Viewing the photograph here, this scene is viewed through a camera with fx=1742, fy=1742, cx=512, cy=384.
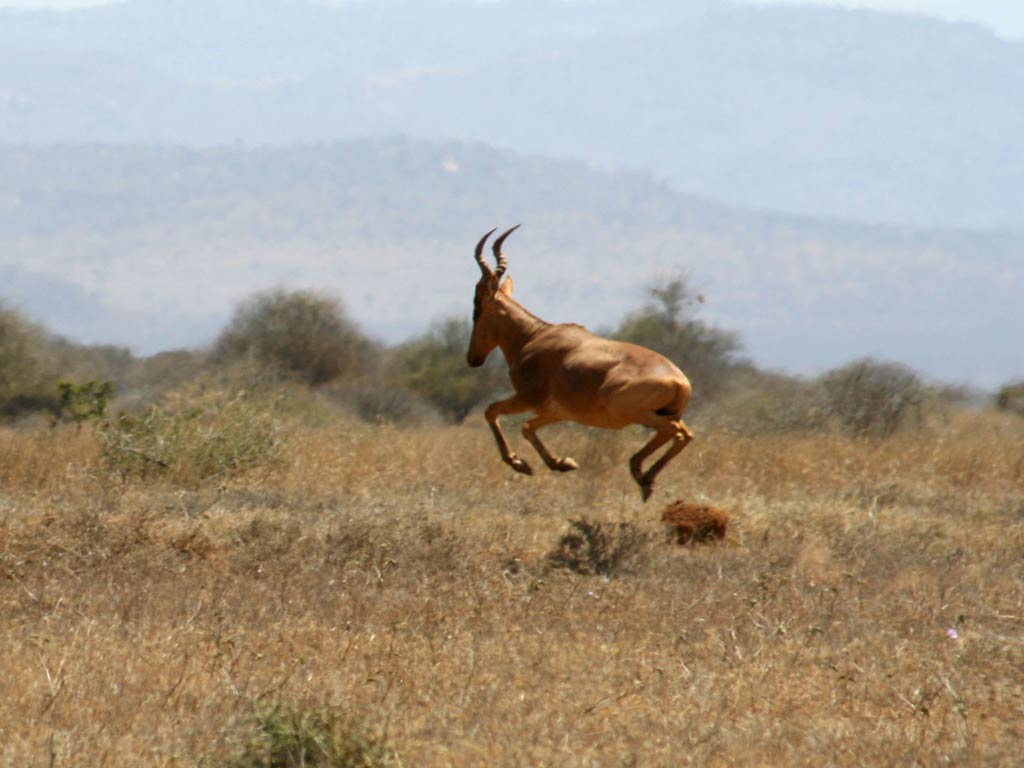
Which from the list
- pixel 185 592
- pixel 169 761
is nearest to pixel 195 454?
pixel 185 592

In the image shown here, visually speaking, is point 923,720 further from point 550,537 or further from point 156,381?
point 156,381

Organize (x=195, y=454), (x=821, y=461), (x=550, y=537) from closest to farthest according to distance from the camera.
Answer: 1. (x=550, y=537)
2. (x=195, y=454)
3. (x=821, y=461)

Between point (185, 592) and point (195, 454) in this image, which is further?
point (195, 454)

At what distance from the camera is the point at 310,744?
609cm

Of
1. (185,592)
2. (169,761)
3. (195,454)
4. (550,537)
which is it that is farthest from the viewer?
(195,454)

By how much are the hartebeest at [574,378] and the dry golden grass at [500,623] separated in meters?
0.73

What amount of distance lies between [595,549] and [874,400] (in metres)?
13.3

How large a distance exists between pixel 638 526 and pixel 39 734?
6.84m

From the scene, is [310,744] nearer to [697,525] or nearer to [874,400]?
[697,525]

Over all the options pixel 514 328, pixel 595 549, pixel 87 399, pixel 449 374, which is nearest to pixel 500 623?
pixel 595 549

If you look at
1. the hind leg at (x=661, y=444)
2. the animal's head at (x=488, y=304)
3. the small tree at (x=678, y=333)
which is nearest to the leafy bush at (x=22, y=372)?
the small tree at (x=678, y=333)

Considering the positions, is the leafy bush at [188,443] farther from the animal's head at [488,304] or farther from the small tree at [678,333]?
the small tree at [678,333]

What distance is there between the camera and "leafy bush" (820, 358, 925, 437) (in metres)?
23.2

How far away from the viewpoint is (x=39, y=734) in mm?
6211
